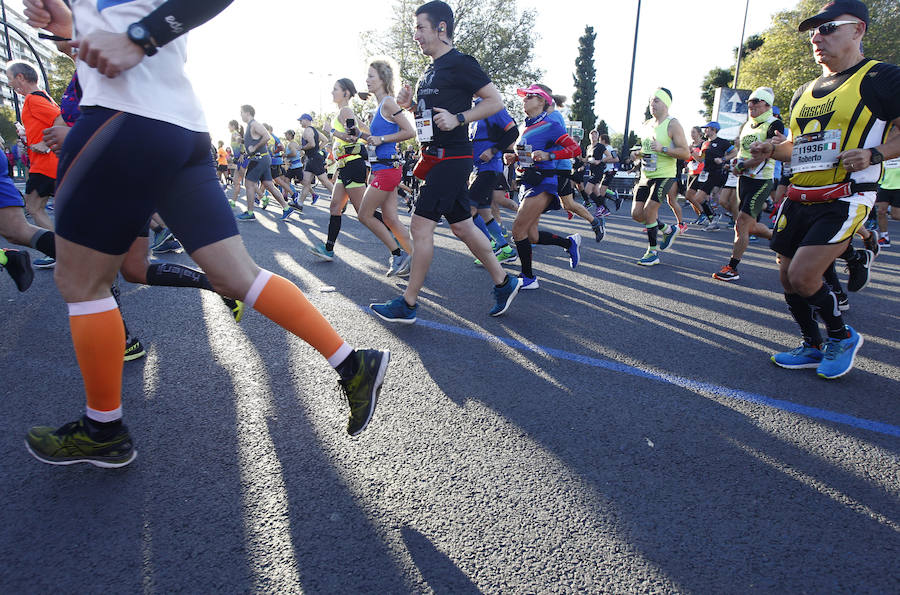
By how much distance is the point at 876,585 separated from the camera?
1477 millimetres

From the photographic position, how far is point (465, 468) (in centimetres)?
203

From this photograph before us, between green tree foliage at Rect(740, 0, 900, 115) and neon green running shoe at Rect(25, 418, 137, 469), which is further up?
green tree foliage at Rect(740, 0, 900, 115)

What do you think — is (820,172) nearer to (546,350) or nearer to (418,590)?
(546,350)

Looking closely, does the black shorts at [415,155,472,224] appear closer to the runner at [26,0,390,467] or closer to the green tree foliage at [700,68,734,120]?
the runner at [26,0,390,467]

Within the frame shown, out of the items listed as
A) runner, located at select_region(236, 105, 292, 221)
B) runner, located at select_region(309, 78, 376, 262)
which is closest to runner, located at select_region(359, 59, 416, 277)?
runner, located at select_region(309, 78, 376, 262)

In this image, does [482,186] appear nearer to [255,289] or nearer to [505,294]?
[505,294]

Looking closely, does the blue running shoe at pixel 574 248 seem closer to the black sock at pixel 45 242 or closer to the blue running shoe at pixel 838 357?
the blue running shoe at pixel 838 357

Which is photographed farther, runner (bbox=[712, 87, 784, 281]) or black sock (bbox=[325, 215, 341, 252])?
black sock (bbox=[325, 215, 341, 252])

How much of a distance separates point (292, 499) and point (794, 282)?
2.90 metres

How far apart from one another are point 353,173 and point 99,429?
4280 millimetres

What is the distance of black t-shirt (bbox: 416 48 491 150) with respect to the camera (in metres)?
3.59

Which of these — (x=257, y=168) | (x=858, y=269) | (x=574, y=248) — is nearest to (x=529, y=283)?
(x=574, y=248)

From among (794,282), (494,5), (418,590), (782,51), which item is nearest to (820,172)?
(794,282)

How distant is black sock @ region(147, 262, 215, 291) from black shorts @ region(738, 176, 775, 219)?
17.9 feet
